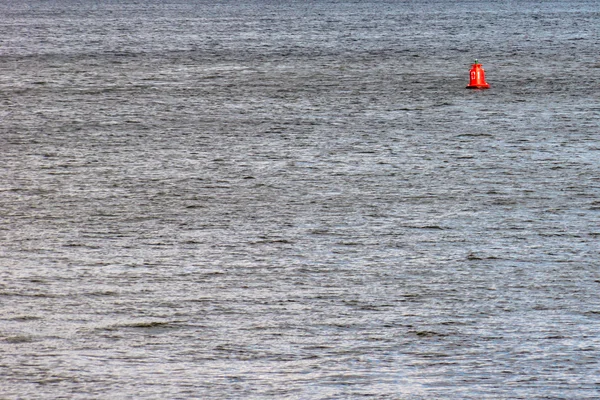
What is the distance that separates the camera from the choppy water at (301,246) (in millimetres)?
7090

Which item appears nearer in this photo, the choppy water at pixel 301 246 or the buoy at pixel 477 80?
the choppy water at pixel 301 246

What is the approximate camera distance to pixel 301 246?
10422 millimetres

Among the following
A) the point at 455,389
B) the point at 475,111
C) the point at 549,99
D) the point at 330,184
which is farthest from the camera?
the point at 549,99

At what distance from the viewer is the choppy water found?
7.09 meters

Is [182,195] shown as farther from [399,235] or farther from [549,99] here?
[549,99]

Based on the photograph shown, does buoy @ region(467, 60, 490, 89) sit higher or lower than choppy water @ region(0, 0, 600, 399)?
lower

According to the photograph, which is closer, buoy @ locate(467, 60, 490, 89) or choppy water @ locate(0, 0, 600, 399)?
choppy water @ locate(0, 0, 600, 399)

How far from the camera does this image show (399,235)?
428 inches

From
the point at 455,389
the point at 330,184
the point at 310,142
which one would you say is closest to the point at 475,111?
the point at 310,142

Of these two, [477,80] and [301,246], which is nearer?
[301,246]

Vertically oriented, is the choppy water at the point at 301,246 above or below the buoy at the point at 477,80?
above

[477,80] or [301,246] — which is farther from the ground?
[301,246]

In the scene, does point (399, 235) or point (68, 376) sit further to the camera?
point (399, 235)

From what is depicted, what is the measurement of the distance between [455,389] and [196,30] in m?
57.5
